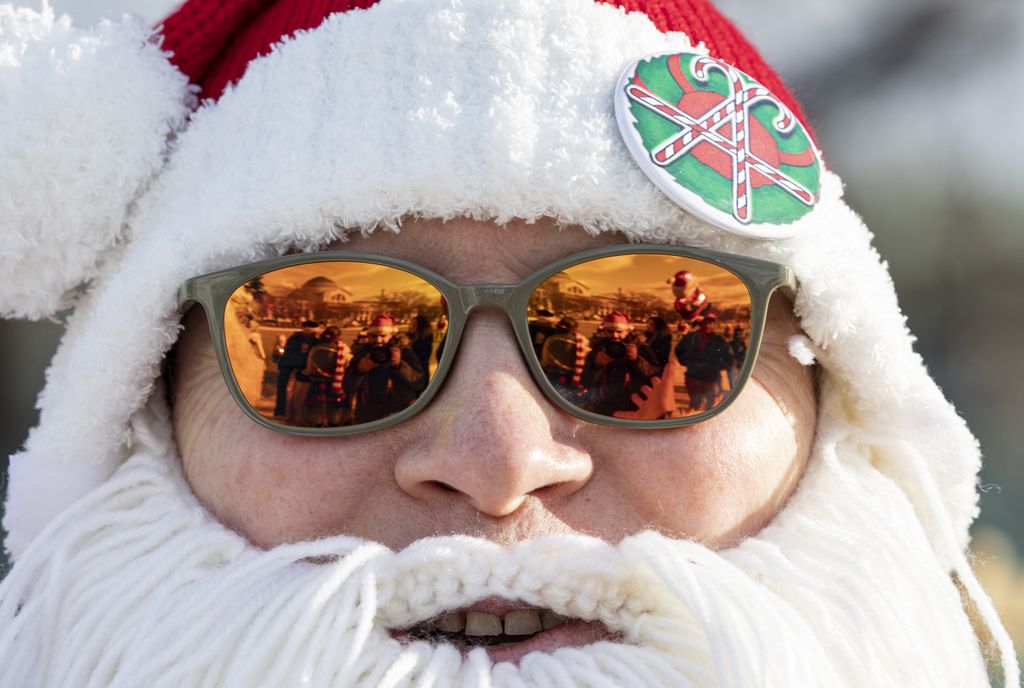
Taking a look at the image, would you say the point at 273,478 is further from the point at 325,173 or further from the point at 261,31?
the point at 261,31

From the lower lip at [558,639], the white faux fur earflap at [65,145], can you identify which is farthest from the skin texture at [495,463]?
the white faux fur earflap at [65,145]

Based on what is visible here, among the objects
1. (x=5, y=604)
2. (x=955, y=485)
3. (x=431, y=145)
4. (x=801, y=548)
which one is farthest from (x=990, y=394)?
(x=5, y=604)

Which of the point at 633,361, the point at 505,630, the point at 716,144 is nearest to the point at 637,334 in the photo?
the point at 633,361

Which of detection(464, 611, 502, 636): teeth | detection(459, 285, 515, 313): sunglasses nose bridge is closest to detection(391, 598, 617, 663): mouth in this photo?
detection(464, 611, 502, 636): teeth

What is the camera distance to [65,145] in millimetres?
1397

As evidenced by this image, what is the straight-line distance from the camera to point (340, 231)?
128 centimetres

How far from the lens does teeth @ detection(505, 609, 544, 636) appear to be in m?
1.18

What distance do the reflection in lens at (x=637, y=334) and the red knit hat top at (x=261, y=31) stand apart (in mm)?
374

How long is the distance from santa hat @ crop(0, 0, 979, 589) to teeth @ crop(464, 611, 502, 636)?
18.0 inches

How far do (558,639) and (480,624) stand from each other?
3.5 inches

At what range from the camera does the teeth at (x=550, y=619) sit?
3.86ft

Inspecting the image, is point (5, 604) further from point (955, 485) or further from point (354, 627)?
point (955, 485)

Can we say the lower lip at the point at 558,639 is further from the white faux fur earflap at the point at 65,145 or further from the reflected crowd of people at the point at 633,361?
the white faux fur earflap at the point at 65,145

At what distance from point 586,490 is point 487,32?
1.88 feet
